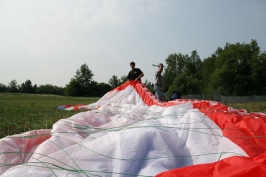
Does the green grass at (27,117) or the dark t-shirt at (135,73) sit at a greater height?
the dark t-shirt at (135,73)

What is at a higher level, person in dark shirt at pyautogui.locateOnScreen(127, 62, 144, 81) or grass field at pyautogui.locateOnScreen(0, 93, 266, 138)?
person in dark shirt at pyautogui.locateOnScreen(127, 62, 144, 81)

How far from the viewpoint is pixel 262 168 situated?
1172 mm

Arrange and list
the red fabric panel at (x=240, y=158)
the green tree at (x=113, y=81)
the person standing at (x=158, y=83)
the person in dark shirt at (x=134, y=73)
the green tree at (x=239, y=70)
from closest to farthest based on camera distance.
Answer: the red fabric panel at (x=240, y=158) < the person standing at (x=158, y=83) < the person in dark shirt at (x=134, y=73) < the green tree at (x=239, y=70) < the green tree at (x=113, y=81)

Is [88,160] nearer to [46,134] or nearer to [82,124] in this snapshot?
[46,134]

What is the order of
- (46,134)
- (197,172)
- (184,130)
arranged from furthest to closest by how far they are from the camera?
(46,134) → (184,130) → (197,172)

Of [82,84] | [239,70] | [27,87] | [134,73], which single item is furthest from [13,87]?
[134,73]

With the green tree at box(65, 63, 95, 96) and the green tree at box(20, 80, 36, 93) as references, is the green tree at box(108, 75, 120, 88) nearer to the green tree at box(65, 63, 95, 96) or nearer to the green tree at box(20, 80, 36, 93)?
the green tree at box(65, 63, 95, 96)

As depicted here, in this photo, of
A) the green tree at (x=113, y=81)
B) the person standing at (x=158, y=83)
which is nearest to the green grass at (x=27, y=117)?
the person standing at (x=158, y=83)

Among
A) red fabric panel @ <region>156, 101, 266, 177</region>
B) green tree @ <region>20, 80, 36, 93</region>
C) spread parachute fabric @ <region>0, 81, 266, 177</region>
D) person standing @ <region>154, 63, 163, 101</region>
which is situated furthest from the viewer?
green tree @ <region>20, 80, 36, 93</region>

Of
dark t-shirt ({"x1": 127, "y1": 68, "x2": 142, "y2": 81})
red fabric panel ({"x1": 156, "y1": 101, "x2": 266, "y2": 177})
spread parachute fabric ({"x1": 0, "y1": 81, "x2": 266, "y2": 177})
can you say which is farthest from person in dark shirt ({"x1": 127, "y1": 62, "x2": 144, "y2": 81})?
spread parachute fabric ({"x1": 0, "y1": 81, "x2": 266, "y2": 177})

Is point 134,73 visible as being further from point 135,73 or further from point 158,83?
point 158,83

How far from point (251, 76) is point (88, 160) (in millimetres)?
39666

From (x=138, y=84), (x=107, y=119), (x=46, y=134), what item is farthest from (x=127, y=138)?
(x=138, y=84)

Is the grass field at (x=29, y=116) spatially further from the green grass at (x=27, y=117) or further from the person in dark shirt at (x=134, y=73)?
the person in dark shirt at (x=134, y=73)
